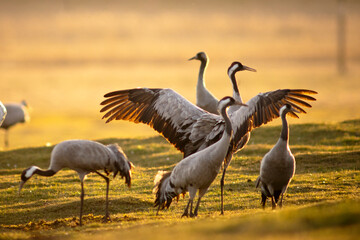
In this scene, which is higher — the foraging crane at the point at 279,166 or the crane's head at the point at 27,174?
the foraging crane at the point at 279,166

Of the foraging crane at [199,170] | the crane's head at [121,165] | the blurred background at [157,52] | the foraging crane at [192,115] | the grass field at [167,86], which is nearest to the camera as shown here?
the grass field at [167,86]

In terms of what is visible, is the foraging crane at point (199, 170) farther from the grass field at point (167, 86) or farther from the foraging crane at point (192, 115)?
the foraging crane at point (192, 115)

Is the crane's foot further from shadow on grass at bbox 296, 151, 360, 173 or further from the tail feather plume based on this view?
shadow on grass at bbox 296, 151, 360, 173

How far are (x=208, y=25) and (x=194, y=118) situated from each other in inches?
2784

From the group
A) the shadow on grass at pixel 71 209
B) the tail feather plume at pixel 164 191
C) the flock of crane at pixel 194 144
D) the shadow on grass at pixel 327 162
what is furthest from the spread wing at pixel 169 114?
the shadow on grass at pixel 327 162

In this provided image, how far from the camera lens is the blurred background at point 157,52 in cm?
4181

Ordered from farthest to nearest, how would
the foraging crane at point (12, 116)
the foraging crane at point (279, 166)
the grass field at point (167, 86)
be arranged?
the foraging crane at point (12, 116), the foraging crane at point (279, 166), the grass field at point (167, 86)

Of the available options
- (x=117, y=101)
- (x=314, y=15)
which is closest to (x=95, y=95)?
(x=117, y=101)

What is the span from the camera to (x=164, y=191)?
11367 millimetres

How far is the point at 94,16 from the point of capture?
86.8 meters

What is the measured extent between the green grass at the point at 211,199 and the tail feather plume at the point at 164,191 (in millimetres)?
307

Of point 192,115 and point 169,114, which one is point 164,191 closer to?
point 192,115

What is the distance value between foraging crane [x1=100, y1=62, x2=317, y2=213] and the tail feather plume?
1.15 metres

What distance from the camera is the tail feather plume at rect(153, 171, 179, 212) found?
37.0 feet
